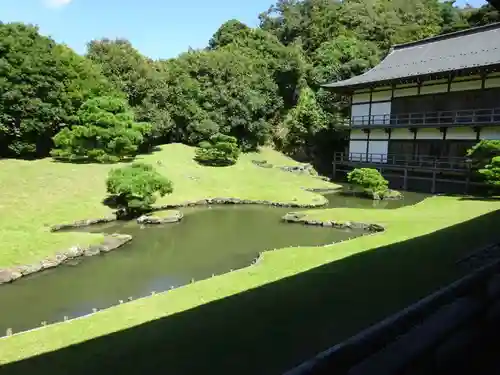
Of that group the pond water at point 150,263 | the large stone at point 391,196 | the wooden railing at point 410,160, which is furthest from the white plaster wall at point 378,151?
the pond water at point 150,263

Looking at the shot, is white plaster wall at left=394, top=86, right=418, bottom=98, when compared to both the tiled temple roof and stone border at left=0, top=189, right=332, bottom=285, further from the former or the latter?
stone border at left=0, top=189, right=332, bottom=285

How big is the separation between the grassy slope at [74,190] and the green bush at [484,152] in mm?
8295

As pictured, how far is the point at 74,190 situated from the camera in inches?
804

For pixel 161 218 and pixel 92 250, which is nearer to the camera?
pixel 92 250

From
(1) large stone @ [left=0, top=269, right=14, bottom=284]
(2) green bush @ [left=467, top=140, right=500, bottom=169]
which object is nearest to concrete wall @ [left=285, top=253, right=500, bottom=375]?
(1) large stone @ [left=0, top=269, right=14, bottom=284]

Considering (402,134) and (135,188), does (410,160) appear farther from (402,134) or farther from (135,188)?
(135,188)

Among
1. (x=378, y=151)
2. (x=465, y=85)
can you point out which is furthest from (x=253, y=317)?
(x=378, y=151)

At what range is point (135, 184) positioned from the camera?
57.9 feet

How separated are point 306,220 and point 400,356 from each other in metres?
15.1

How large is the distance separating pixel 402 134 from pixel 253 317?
23260 mm

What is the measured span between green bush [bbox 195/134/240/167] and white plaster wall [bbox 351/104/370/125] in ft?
28.2

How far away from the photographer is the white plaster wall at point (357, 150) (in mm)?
29344

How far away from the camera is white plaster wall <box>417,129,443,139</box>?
2486 centimetres

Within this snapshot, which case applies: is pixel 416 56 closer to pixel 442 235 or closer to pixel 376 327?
pixel 442 235
